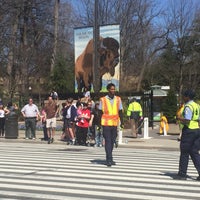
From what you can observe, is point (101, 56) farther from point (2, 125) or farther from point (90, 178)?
point (90, 178)

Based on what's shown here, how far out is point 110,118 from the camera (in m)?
12.3

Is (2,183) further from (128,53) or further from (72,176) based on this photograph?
(128,53)

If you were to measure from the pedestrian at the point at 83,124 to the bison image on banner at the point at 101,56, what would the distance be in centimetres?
1252

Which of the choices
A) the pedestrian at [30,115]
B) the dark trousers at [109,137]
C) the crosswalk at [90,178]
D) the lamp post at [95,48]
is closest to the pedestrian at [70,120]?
the pedestrian at [30,115]

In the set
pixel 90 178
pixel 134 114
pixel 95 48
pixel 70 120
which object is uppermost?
pixel 95 48

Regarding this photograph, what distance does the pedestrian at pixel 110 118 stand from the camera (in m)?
12.2

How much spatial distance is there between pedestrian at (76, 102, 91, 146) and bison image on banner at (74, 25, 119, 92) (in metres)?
12.5

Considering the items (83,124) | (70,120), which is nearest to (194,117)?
(83,124)

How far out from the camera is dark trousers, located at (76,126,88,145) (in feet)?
64.2

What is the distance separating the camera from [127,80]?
52.8 meters

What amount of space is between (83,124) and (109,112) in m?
7.10

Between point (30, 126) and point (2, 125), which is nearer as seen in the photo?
point (30, 126)

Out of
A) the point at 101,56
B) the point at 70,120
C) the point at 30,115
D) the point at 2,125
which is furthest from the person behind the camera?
the point at 101,56

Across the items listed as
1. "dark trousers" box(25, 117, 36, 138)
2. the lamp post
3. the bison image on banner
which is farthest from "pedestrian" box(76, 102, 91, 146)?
the bison image on banner
